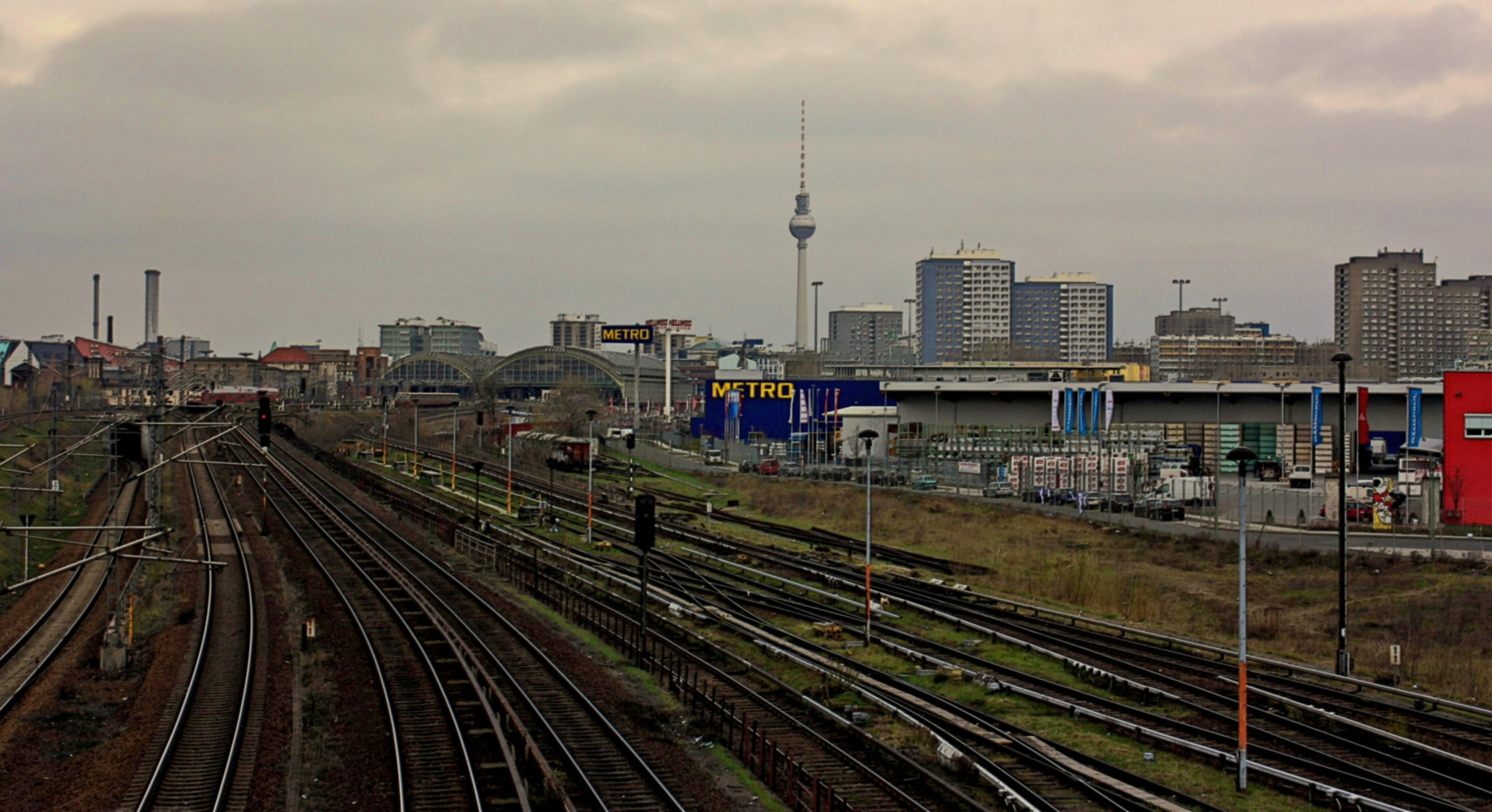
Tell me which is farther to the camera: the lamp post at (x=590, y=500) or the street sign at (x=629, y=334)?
the street sign at (x=629, y=334)

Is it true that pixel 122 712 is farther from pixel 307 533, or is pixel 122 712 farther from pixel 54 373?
pixel 54 373

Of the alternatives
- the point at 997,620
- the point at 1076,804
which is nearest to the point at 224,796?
the point at 1076,804

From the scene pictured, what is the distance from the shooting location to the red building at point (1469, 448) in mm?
45844

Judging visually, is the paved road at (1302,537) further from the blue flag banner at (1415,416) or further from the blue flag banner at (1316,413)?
the blue flag banner at (1415,416)

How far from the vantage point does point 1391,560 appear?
36031 millimetres

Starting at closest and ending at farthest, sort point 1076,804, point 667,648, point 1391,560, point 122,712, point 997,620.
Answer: point 1076,804 < point 122,712 < point 667,648 < point 997,620 < point 1391,560

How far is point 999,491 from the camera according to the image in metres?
60.2

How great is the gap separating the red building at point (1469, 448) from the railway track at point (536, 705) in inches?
1497

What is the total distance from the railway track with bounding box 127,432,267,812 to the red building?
43.5 m

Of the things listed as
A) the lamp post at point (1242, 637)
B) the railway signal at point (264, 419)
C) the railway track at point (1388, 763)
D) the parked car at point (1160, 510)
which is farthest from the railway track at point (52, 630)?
the parked car at point (1160, 510)

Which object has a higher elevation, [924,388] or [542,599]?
[924,388]

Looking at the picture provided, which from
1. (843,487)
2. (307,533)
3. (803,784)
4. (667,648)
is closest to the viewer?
(803,784)

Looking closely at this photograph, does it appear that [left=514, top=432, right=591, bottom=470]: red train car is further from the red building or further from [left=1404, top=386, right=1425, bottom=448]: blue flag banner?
the red building

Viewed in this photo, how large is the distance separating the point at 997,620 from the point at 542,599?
12259 mm
